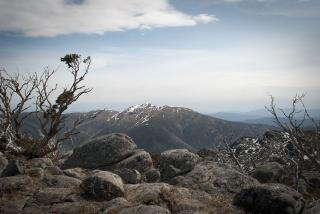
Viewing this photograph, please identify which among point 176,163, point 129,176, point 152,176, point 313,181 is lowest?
point 313,181

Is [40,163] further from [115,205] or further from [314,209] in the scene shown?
[314,209]

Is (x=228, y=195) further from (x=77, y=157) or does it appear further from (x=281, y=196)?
(x=77, y=157)

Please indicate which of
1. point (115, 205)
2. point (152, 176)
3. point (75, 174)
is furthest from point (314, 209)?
point (75, 174)

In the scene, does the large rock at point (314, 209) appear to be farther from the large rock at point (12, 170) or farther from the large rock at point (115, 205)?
the large rock at point (12, 170)

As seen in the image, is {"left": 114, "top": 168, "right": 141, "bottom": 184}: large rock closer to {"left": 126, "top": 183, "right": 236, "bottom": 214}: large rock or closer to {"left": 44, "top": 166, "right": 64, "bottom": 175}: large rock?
{"left": 126, "top": 183, "right": 236, "bottom": 214}: large rock

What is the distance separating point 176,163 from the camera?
81.5ft

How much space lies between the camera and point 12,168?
22.1m

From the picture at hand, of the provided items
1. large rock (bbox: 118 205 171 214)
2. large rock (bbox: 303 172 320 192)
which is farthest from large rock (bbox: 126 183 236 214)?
large rock (bbox: 303 172 320 192)

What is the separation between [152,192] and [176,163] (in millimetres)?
7266

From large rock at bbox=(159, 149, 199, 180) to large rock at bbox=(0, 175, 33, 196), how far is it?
364 inches

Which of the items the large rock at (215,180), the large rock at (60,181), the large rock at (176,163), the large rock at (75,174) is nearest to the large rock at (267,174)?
the large rock at (176,163)

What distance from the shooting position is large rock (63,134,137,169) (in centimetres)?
2859

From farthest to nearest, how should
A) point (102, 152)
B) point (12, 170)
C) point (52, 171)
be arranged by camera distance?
1. point (102, 152)
2. point (52, 171)
3. point (12, 170)

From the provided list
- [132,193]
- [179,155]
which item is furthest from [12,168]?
[179,155]
